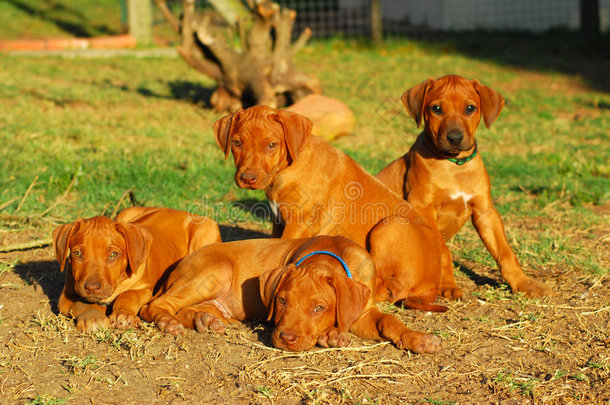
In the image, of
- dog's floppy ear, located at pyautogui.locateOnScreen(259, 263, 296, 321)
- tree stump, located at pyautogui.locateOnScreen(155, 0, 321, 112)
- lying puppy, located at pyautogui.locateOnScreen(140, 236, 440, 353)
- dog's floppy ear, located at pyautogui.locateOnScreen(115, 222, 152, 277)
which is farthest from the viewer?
tree stump, located at pyautogui.locateOnScreen(155, 0, 321, 112)

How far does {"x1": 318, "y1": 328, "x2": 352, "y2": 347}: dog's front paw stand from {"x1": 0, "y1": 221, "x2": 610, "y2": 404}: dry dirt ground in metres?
0.05

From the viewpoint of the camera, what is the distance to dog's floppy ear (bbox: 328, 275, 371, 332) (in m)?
4.81

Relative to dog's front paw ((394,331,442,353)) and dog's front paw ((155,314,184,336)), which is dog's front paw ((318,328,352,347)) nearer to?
dog's front paw ((394,331,442,353))

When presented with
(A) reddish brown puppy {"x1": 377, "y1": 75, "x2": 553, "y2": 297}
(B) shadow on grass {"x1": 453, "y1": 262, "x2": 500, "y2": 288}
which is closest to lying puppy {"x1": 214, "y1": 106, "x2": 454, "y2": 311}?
(A) reddish brown puppy {"x1": 377, "y1": 75, "x2": 553, "y2": 297}

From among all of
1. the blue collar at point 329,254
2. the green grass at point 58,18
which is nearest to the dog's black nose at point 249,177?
the blue collar at point 329,254

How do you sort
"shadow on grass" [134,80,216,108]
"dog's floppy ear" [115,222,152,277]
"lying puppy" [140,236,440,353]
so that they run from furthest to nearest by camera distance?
"shadow on grass" [134,80,216,108] < "dog's floppy ear" [115,222,152,277] < "lying puppy" [140,236,440,353]

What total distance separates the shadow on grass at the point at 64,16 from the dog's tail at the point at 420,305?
17.3 metres

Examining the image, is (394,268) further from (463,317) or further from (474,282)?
(474,282)

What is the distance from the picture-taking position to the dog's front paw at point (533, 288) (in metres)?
5.91

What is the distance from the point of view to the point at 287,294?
4.77 meters

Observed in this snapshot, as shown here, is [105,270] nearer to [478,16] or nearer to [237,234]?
[237,234]

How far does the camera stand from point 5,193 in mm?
8250

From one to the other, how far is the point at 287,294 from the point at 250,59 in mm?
8671

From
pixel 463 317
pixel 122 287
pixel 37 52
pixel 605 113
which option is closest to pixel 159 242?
pixel 122 287
